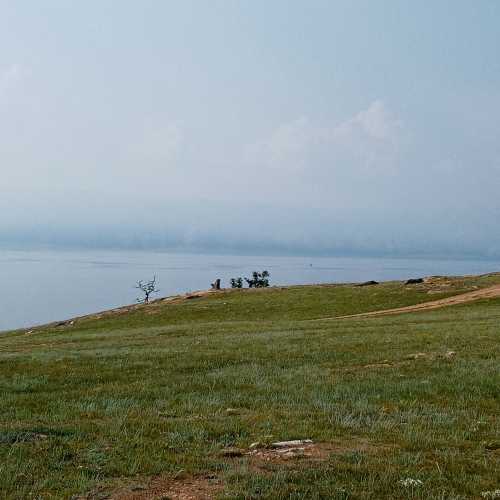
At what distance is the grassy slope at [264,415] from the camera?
274 inches

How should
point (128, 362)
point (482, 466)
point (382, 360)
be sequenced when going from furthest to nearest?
1. point (128, 362)
2. point (382, 360)
3. point (482, 466)

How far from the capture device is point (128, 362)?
60.5ft

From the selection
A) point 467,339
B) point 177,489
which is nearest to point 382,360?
point 467,339

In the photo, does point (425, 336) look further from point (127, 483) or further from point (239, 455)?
point (127, 483)

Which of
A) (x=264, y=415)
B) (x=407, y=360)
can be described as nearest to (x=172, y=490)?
(x=264, y=415)

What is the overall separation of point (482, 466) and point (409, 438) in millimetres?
1401

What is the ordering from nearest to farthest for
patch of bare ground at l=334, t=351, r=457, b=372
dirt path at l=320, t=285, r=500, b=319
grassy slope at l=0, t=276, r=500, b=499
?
grassy slope at l=0, t=276, r=500, b=499
patch of bare ground at l=334, t=351, r=457, b=372
dirt path at l=320, t=285, r=500, b=319

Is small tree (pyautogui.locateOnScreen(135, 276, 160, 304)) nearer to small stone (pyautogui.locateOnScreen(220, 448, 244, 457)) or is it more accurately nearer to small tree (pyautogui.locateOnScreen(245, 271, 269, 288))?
small tree (pyautogui.locateOnScreen(245, 271, 269, 288))

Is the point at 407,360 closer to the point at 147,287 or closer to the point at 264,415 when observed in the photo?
the point at 264,415

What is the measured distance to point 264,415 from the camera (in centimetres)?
1036

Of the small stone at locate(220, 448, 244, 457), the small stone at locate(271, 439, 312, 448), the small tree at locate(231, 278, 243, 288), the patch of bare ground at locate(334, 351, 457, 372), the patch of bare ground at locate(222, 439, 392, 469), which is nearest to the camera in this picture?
the patch of bare ground at locate(222, 439, 392, 469)

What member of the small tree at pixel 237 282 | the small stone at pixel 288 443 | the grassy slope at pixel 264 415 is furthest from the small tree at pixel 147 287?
the small stone at pixel 288 443

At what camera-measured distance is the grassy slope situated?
697 centimetres

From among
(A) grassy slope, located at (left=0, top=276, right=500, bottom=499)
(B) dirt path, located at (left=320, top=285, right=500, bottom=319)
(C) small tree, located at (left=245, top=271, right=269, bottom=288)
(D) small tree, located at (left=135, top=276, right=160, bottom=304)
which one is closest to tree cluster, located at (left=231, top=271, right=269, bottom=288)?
(C) small tree, located at (left=245, top=271, right=269, bottom=288)
